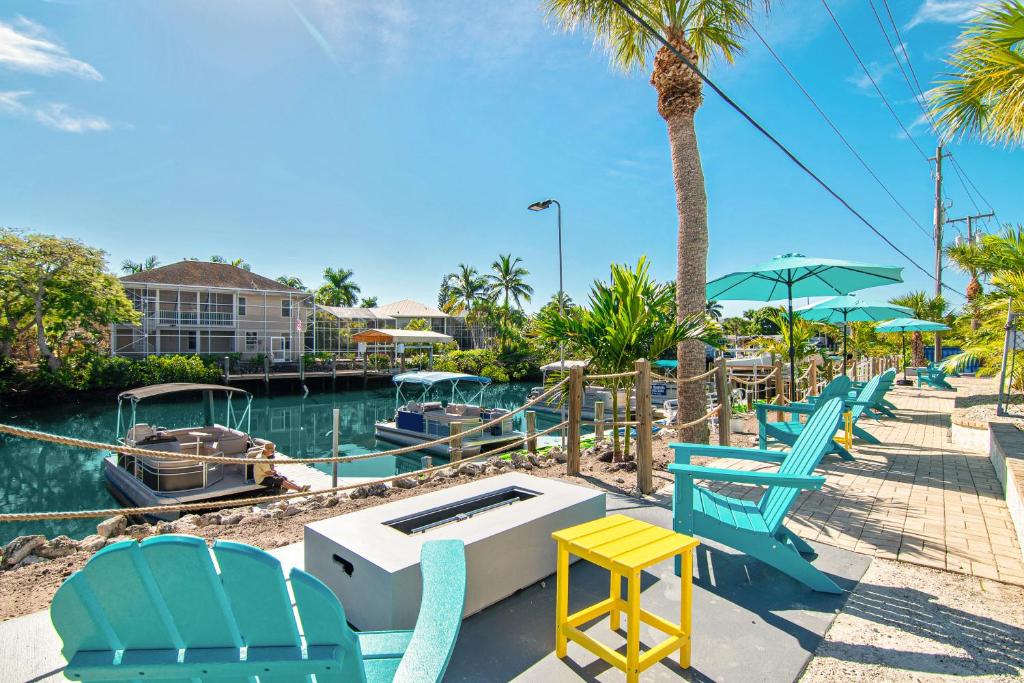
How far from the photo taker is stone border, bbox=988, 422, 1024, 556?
3643 mm

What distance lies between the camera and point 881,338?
25219 millimetres

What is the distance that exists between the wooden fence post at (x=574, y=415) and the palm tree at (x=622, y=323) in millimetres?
725

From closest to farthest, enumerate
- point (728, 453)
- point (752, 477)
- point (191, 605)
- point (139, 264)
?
point (191, 605) → point (752, 477) → point (728, 453) → point (139, 264)

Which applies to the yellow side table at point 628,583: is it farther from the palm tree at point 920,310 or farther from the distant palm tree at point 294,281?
the distant palm tree at point 294,281

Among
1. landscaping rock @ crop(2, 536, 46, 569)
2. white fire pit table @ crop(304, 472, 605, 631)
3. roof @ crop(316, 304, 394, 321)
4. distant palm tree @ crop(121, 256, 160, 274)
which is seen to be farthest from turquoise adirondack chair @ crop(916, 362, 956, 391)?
distant palm tree @ crop(121, 256, 160, 274)

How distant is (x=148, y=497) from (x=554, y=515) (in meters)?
10.5

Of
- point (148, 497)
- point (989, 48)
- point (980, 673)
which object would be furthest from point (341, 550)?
point (148, 497)

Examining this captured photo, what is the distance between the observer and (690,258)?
7.38 metres

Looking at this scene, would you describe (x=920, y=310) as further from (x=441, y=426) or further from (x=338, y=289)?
(x=338, y=289)

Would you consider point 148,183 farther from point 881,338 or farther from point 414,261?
point 881,338

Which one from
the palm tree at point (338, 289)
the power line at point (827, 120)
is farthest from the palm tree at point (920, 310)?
the palm tree at point (338, 289)

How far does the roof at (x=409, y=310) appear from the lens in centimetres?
4821

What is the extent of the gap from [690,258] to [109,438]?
22.9 metres

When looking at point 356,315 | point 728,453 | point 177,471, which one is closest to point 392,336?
point 356,315
